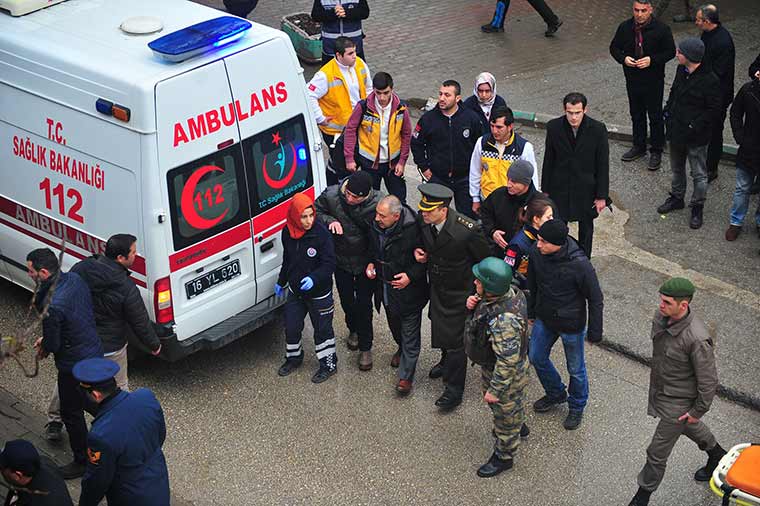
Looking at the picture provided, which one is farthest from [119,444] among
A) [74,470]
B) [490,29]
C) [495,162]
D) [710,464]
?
[490,29]

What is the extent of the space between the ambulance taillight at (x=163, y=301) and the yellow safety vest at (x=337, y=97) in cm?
335

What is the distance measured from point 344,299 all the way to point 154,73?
91.7 inches

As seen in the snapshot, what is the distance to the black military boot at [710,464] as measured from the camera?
23.1ft

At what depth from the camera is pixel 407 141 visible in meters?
9.84

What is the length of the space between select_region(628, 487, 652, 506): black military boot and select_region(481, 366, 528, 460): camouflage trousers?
0.86 m

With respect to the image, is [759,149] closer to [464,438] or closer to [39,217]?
[464,438]

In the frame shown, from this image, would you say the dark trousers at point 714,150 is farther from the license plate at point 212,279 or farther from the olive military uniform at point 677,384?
the license plate at point 212,279

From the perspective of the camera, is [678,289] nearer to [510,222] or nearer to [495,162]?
[510,222]

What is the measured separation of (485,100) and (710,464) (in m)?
3.85

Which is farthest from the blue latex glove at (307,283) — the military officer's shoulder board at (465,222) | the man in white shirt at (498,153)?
the man in white shirt at (498,153)

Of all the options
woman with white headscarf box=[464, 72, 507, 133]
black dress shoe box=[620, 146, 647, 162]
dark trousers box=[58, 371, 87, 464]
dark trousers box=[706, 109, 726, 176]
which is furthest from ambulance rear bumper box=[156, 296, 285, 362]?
dark trousers box=[706, 109, 726, 176]

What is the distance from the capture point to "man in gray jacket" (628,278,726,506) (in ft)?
21.1

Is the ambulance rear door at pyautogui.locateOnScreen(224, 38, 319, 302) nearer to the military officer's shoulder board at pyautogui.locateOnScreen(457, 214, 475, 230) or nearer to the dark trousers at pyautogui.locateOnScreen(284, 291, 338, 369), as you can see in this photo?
the dark trousers at pyautogui.locateOnScreen(284, 291, 338, 369)

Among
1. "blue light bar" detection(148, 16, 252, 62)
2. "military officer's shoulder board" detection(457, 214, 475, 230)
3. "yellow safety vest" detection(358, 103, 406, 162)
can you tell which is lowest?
"yellow safety vest" detection(358, 103, 406, 162)
